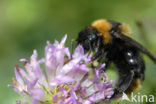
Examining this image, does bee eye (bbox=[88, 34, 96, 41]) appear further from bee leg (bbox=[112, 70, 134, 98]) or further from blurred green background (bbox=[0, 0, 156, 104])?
blurred green background (bbox=[0, 0, 156, 104])

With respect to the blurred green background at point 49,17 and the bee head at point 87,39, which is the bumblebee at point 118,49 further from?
the blurred green background at point 49,17

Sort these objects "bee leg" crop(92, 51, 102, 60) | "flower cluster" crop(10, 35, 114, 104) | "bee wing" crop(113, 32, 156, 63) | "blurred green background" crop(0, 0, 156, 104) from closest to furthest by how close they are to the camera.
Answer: "flower cluster" crop(10, 35, 114, 104) → "bee leg" crop(92, 51, 102, 60) → "bee wing" crop(113, 32, 156, 63) → "blurred green background" crop(0, 0, 156, 104)

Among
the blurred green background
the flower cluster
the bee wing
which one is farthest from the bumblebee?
the blurred green background

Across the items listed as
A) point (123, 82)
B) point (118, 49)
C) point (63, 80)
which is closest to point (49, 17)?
point (118, 49)

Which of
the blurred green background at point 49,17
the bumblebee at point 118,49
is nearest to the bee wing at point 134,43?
the bumblebee at point 118,49

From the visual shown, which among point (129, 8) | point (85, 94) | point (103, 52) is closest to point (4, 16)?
point (129, 8)

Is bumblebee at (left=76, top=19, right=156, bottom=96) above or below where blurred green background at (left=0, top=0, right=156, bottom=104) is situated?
→ below

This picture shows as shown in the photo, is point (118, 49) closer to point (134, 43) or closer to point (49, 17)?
point (134, 43)
